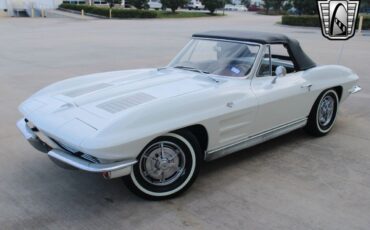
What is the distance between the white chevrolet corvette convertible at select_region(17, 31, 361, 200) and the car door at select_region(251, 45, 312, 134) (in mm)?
12

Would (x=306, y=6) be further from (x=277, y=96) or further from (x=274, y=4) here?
(x=277, y=96)

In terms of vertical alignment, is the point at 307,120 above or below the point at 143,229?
above

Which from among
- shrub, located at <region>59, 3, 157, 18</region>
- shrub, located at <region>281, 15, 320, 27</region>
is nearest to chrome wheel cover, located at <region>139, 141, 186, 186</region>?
shrub, located at <region>281, 15, 320, 27</region>

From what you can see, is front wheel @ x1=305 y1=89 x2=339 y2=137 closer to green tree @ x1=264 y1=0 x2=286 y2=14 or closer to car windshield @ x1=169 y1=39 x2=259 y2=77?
car windshield @ x1=169 y1=39 x2=259 y2=77

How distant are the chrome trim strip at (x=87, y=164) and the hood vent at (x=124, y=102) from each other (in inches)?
18.3

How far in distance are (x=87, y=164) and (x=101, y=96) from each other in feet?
2.77

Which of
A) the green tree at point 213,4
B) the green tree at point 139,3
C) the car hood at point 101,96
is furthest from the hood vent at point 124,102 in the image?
the green tree at point 213,4

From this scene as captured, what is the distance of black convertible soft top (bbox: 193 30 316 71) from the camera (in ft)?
14.9

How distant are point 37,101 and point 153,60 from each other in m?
8.20

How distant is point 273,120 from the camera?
4.38m

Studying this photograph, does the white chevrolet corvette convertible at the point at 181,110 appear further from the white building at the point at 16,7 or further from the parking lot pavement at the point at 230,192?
the white building at the point at 16,7

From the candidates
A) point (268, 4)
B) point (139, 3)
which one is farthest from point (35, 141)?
point (268, 4)

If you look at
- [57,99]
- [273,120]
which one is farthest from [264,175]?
[57,99]

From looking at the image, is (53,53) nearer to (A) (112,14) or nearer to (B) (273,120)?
(B) (273,120)
